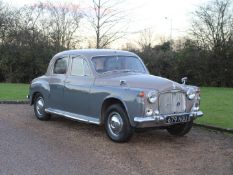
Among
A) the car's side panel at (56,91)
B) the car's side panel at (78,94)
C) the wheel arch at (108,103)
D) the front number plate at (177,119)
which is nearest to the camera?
the front number plate at (177,119)

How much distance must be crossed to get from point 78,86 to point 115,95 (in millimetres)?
1459

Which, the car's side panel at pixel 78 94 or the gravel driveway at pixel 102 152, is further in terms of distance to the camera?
the car's side panel at pixel 78 94

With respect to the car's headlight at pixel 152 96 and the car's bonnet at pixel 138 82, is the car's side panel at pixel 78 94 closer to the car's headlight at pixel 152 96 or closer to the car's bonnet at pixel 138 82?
the car's bonnet at pixel 138 82

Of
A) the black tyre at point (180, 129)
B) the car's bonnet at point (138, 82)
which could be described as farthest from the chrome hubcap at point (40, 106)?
the black tyre at point (180, 129)

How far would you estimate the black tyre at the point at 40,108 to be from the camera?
40.2ft

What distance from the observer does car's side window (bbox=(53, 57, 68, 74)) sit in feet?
37.7

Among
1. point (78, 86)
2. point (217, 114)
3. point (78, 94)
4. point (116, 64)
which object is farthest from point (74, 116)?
point (217, 114)

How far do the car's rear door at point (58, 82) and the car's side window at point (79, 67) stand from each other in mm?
344

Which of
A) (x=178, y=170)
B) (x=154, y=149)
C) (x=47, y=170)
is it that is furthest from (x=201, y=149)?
(x=47, y=170)

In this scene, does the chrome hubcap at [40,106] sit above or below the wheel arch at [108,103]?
below

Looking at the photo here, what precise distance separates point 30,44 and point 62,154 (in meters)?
25.5

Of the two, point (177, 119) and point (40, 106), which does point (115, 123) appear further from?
point (40, 106)

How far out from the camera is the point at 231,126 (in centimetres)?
1112

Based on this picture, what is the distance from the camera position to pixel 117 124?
940cm
